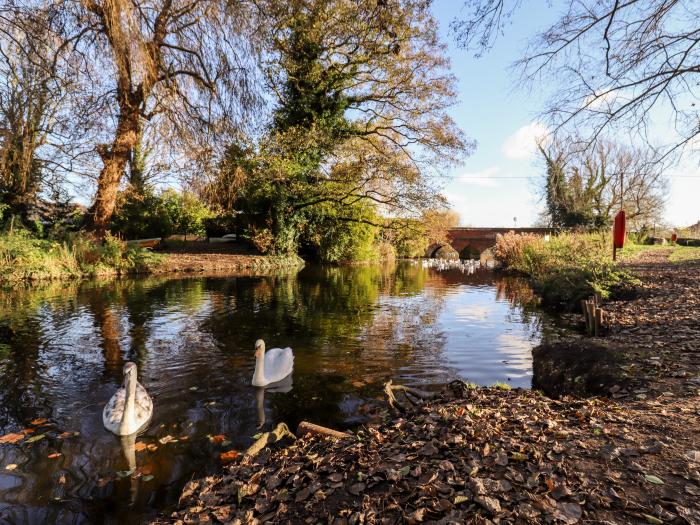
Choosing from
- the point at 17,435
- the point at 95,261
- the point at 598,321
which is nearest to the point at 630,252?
the point at 598,321

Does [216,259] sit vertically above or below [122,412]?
above

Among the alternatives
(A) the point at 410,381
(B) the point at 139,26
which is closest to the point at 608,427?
(A) the point at 410,381

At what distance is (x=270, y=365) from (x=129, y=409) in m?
2.00

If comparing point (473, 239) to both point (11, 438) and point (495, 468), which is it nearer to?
point (11, 438)

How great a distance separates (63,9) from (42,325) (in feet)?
20.7

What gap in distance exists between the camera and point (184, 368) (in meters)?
6.61

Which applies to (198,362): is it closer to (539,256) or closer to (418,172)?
(539,256)

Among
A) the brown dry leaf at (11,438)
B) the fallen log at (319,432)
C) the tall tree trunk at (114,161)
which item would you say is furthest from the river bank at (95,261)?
the fallen log at (319,432)

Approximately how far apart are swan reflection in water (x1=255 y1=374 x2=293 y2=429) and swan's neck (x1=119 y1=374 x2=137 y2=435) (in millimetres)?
1270

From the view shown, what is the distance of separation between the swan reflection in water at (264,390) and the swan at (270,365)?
0.05 m

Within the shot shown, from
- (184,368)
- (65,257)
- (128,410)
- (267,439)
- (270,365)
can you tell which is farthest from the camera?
(65,257)

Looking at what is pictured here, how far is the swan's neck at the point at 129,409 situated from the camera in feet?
14.4

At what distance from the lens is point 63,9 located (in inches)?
342

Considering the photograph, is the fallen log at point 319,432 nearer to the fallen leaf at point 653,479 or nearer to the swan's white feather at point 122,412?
the swan's white feather at point 122,412
